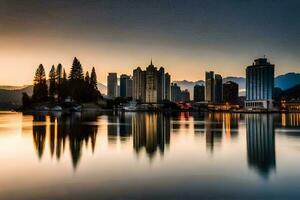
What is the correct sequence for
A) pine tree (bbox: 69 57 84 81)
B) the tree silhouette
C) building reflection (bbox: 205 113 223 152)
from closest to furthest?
building reflection (bbox: 205 113 223 152) < pine tree (bbox: 69 57 84 81) < the tree silhouette

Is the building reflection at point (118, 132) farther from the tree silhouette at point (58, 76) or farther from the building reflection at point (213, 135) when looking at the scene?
the tree silhouette at point (58, 76)

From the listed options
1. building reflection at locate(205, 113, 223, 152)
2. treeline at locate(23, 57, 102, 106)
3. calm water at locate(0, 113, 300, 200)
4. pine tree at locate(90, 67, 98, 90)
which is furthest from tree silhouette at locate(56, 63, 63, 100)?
calm water at locate(0, 113, 300, 200)

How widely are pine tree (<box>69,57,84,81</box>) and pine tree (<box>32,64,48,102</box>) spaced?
1158 cm

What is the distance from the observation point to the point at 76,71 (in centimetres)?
15612

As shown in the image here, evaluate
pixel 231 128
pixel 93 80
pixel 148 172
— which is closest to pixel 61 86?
pixel 93 80

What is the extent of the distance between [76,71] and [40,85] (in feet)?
51.6

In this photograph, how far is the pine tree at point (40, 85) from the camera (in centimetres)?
15575


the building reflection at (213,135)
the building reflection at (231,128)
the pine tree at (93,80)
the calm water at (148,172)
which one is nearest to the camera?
the calm water at (148,172)

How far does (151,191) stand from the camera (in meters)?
13.7

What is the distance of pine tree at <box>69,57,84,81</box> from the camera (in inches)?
6127

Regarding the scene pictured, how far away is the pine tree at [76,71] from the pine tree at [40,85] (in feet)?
38.0

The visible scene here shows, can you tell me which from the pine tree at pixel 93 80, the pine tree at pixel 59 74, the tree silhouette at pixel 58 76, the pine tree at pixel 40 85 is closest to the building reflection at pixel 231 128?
the tree silhouette at pixel 58 76

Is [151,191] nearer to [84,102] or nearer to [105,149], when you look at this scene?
[105,149]

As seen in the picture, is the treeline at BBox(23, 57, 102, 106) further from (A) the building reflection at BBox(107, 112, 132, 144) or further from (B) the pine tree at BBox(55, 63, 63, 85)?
(A) the building reflection at BBox(107, 112, 132, 144)
